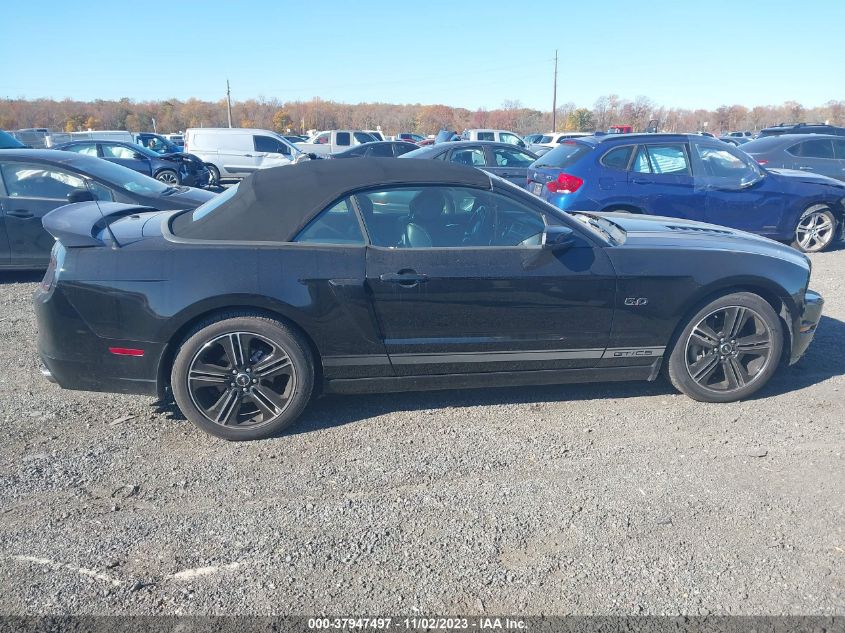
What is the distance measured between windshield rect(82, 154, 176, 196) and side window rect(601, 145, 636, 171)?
528cm

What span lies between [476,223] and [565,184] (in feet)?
14.8

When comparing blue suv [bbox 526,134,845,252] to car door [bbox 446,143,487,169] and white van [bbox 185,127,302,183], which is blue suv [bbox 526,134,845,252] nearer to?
car door [bbox 446,143,487,169]

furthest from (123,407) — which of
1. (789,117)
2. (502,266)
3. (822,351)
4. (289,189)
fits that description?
(789,117)

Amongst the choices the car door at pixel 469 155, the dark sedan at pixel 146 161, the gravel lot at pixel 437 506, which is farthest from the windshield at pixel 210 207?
the dark sedan at pixel 146 161

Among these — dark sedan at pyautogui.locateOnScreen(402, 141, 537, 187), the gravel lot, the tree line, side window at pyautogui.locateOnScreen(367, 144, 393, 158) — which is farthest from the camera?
the tree line

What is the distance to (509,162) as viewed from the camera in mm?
12328

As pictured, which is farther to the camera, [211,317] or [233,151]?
[233,151]

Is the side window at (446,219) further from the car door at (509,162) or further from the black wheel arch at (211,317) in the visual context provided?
the car door at (509,162)

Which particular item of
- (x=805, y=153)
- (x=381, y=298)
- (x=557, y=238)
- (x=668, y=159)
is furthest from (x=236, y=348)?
(x=805, y=153)

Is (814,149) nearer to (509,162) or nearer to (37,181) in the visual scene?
(509,162)

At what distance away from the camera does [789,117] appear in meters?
74.3

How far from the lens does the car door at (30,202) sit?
675cm

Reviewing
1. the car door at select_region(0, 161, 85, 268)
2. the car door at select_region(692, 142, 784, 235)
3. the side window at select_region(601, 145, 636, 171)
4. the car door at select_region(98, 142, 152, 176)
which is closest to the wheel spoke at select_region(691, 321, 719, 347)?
the side window at select_region(601, 145, 636, 171)

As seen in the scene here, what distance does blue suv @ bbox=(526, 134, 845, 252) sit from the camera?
7.91m
